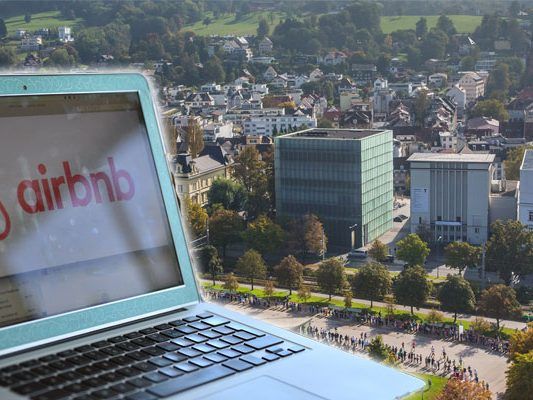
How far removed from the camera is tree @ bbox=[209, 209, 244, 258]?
774 cm

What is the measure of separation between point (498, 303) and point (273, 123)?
8.55 metres

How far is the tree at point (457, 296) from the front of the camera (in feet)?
18.9

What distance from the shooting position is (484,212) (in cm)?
782

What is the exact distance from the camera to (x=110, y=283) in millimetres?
720

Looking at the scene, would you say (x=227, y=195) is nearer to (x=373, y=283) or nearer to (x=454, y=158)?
(x=454, y=158)

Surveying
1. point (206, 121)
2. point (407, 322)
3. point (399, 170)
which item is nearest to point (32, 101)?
point (407, 322)

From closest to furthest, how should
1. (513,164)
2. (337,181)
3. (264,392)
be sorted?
(264,392) → (337,181) → (513,164)

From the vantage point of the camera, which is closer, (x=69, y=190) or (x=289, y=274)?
(x=69, y=190)

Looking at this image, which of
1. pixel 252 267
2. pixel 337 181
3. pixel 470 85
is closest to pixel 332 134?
pixel 337 181

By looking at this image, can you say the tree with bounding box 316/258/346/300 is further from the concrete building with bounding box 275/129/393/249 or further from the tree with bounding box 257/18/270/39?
the tree with bounding box 257/18/270/39

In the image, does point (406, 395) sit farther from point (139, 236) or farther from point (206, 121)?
point (206, 121)

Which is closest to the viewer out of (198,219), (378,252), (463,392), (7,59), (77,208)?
(77,208)

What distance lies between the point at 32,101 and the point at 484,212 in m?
7.44

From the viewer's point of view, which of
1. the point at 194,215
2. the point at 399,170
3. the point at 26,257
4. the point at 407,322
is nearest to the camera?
the point at 26,257
